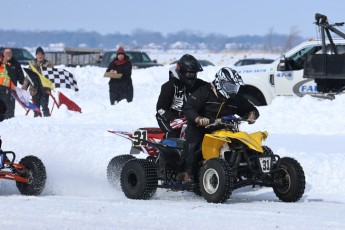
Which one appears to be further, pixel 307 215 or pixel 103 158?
pixel 103 158

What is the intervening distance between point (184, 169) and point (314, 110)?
27.6 ft

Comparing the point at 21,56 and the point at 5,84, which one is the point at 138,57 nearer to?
the point at 21,56

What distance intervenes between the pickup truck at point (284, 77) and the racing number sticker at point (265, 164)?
31.6ft

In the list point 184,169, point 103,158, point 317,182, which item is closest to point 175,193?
point 184,169

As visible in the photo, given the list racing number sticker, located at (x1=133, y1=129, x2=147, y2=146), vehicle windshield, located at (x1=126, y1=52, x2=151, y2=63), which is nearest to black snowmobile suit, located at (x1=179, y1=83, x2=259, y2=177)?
racing number sticker, located at (x1=133, y1=129, x2=147, y2=146)

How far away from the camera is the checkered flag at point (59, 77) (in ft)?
68.7

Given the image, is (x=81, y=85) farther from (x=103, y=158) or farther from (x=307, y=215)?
(x=307, y=215)

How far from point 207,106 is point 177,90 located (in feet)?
2.52

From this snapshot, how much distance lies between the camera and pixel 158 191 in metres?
10.8

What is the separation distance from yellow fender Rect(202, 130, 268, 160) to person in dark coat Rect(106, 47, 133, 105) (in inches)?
451

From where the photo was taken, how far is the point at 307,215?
8438mm

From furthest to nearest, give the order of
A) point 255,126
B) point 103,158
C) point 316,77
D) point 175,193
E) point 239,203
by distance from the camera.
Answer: point 316,77 → point 255,126 → point 103,158 → point 175,193 → point 239,203

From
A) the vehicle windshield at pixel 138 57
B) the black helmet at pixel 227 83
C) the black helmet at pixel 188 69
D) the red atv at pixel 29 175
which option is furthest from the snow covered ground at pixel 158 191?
the vehicle windshield at pixel 138 57

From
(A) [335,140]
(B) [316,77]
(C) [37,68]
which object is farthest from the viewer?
(C) [37,68]
